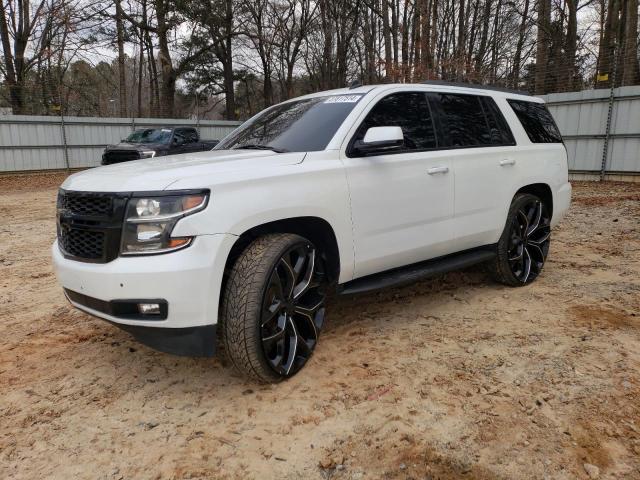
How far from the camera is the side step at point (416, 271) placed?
10.9 feet

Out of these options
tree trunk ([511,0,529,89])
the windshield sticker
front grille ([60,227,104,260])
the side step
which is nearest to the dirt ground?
the side step

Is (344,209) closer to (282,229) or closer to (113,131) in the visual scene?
(282,229)

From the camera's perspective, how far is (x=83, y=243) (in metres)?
2.72

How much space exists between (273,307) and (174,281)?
25.0 inches

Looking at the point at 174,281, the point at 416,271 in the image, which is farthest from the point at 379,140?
the point at 174,281

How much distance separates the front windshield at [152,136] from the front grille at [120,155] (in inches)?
38.6

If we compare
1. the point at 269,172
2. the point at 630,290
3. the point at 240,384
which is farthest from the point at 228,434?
the point at 630,290

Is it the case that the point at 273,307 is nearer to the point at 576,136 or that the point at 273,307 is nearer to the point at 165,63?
the point at 576,136

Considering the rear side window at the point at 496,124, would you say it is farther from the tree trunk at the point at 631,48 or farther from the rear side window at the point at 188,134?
the rear side window at the point at 188,134

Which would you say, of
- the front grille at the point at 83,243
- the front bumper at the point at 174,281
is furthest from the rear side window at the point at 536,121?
the front grille at the point at 83,243

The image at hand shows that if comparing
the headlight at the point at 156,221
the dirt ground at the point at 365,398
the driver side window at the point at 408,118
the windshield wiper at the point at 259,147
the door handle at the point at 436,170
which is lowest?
the dirt ground at the point at 365,398

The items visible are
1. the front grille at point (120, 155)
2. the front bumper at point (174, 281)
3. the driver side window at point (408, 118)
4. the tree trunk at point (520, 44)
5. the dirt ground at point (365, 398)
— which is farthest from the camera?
the tree trunk at point (520, 44)

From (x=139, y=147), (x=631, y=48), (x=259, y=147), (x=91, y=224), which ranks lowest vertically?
(x=91, y=224)

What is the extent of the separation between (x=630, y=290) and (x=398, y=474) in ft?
11.4
